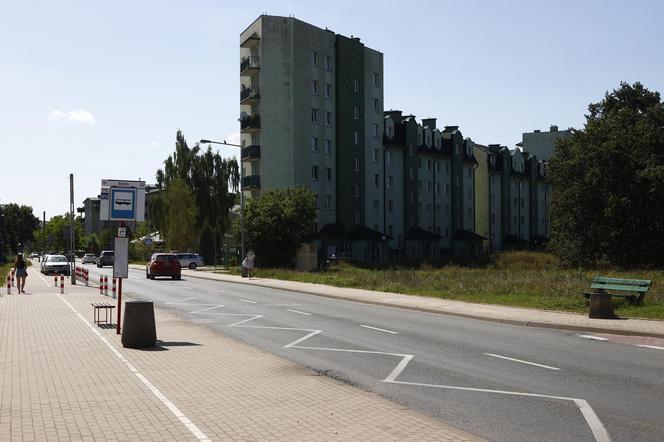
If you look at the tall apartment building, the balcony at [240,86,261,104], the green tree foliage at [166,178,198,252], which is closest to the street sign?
the tall apartment building

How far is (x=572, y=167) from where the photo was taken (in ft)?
156

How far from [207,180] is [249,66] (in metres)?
15.8

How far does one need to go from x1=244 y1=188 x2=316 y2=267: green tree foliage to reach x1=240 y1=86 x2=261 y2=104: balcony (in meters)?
14.6

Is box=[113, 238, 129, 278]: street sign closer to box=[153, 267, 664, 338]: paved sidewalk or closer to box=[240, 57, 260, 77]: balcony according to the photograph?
box=[153, 267, 664, 338]: paved sidewalk

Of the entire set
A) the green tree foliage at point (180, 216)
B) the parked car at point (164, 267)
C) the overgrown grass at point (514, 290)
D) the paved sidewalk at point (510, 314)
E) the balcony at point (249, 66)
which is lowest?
the paved sidewalk at point (510, 314)

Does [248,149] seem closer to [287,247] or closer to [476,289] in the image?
[287,247]

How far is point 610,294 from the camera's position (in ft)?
57.5

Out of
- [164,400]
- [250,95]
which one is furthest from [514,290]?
[250,95]

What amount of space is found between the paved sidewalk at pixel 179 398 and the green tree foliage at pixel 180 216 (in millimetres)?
56451

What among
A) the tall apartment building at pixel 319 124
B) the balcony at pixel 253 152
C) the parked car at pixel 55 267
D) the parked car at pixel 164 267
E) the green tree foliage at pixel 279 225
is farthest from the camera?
the balcony at pixel 253 152

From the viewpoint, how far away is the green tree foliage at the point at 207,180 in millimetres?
72875

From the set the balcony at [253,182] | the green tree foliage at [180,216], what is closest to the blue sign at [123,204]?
the balcony at [253,182]

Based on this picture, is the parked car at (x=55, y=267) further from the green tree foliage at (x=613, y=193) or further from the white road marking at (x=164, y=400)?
the white road marking at (x=164, y=400)

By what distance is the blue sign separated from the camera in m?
14.5
